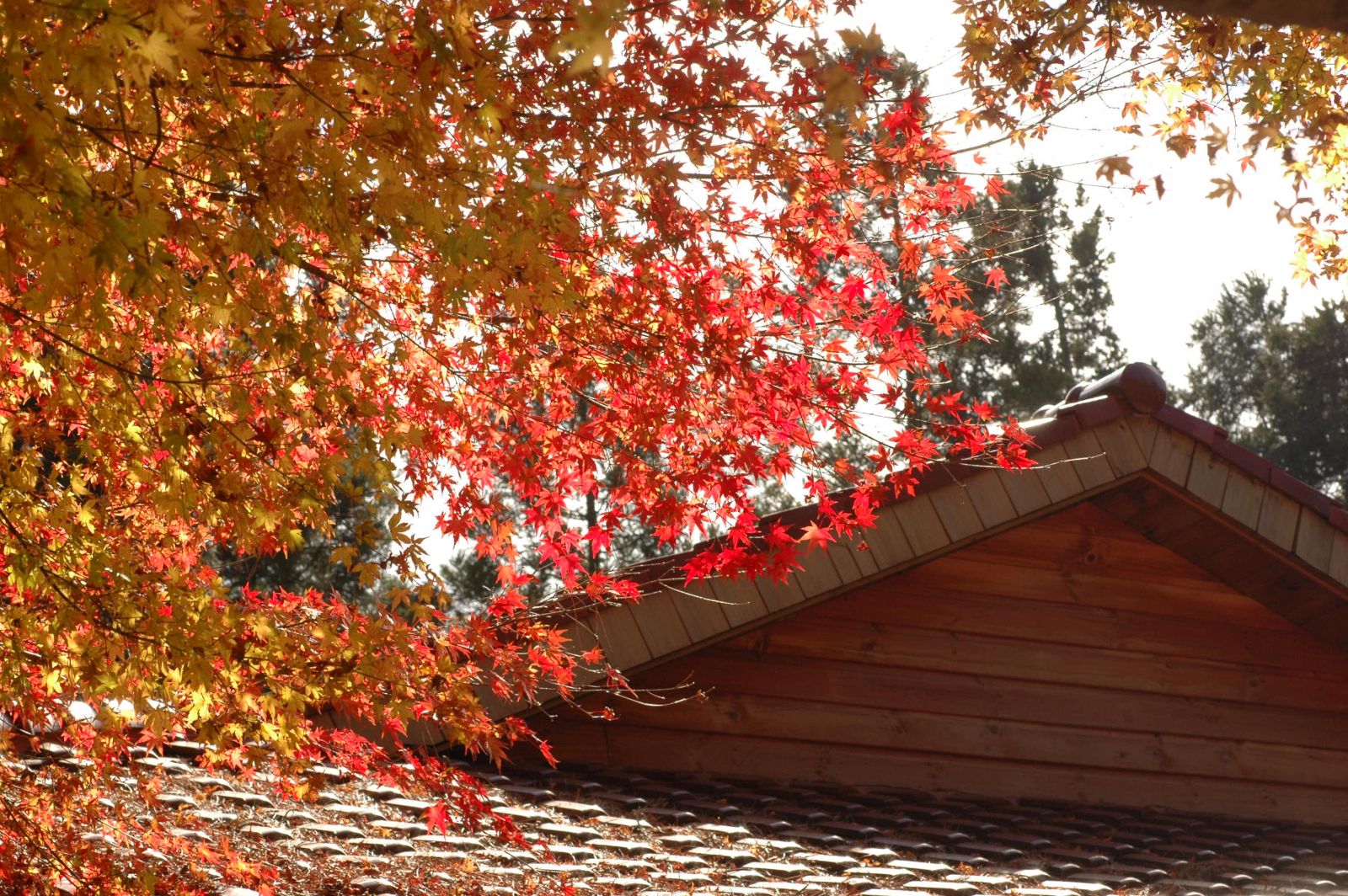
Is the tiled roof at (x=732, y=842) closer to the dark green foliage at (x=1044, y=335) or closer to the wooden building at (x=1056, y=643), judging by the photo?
the wooden building at (x=1056, y=643)

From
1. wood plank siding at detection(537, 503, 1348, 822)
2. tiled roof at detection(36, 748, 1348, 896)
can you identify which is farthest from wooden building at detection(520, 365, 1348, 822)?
tiled roof at detection(36, 748, 1348, 896)

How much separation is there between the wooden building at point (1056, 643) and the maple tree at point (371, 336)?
2.14 feet

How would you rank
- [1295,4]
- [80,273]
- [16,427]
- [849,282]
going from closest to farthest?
[1295,4]
[80,273]
[16,427]
[849,282]

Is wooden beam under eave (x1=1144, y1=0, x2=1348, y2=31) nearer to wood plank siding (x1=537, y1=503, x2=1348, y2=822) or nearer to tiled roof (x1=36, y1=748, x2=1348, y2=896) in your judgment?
tiled roof (x1=36, y1=748, x2=1348, y2=896)

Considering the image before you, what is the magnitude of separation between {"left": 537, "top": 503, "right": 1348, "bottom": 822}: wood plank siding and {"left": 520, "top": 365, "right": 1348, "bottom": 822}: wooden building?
0.04 feet

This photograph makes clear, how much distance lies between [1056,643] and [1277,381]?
27538mm

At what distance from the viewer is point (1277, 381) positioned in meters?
30.7

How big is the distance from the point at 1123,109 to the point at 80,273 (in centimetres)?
481

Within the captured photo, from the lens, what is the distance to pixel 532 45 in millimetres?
3607

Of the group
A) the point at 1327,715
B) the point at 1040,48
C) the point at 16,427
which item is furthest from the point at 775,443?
the point at 1327,715

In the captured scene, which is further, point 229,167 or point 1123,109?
point 1123,109

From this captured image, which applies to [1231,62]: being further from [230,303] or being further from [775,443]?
[230,303]

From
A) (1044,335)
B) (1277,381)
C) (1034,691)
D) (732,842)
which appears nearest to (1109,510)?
(1034,691)

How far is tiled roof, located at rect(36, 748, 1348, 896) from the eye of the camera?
4340mm
